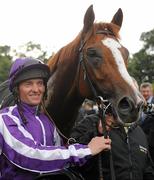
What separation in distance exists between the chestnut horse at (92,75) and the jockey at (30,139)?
443 mm

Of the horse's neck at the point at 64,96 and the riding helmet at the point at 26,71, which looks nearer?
the riding helmet at the point at 26,71

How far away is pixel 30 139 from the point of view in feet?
9.66

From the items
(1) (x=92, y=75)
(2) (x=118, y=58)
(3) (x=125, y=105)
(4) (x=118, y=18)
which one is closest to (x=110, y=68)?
(2) (x=118, y=58)

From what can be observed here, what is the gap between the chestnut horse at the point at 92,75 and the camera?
3.29 meters

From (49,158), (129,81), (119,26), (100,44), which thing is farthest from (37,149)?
(119,26)

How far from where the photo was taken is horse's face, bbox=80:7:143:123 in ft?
10.6

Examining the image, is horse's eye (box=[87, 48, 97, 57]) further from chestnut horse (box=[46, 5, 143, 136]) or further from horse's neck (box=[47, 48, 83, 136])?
horse's neck (box=[47, 48, 83, 136])

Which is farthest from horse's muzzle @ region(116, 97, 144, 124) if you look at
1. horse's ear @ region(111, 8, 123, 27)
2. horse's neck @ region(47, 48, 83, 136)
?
horse's ear @ region(111, 8, 123, 27)

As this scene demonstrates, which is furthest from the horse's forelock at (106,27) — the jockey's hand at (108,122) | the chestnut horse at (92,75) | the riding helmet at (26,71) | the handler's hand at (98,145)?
the handler's hand at (98,145)

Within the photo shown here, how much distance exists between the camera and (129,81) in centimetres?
333

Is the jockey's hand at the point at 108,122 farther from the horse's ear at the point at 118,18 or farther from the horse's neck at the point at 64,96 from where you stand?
the horse's ear at the point at 118,18

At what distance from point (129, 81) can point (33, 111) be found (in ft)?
2.69

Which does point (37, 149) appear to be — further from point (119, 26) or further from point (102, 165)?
point (119, 26)

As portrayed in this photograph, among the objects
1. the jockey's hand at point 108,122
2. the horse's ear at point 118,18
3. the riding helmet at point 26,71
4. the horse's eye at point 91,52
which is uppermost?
the horse's ear at point 118,18
